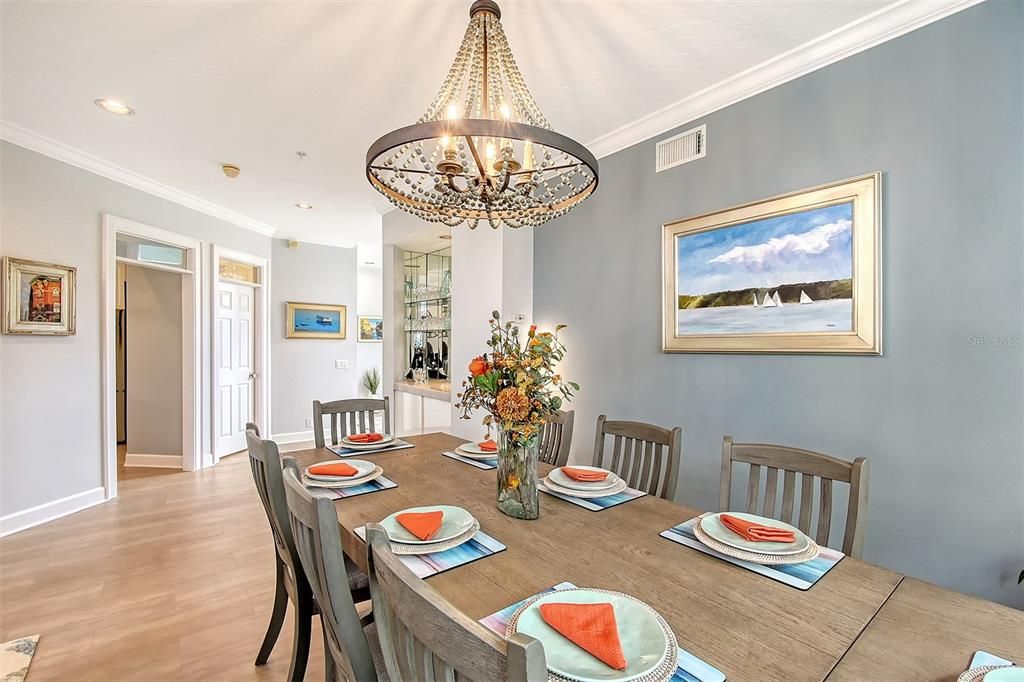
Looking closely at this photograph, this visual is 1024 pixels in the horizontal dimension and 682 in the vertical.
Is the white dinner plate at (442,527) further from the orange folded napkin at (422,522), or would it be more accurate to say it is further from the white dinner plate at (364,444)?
the white dinner plate at (364,444)

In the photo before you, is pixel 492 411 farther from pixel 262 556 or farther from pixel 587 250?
pixel 262 556

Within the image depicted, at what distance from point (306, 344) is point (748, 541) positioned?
5963mm

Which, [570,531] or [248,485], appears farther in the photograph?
[248,485]

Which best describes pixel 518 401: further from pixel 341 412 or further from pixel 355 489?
pixel 341 412

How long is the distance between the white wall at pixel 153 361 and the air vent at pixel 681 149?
15.9 feet

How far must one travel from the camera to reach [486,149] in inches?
74.1

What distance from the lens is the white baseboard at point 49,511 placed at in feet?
10.2

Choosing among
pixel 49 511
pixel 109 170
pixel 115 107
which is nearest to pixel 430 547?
pixel 115 107

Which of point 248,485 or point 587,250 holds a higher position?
point 587,250

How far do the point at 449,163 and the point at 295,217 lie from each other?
417 cm

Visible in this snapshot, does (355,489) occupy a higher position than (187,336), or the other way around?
(187,336)

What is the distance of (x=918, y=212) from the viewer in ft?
6.05

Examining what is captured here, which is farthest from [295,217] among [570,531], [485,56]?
[570,531]

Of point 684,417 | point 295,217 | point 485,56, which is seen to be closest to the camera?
point 485,56
